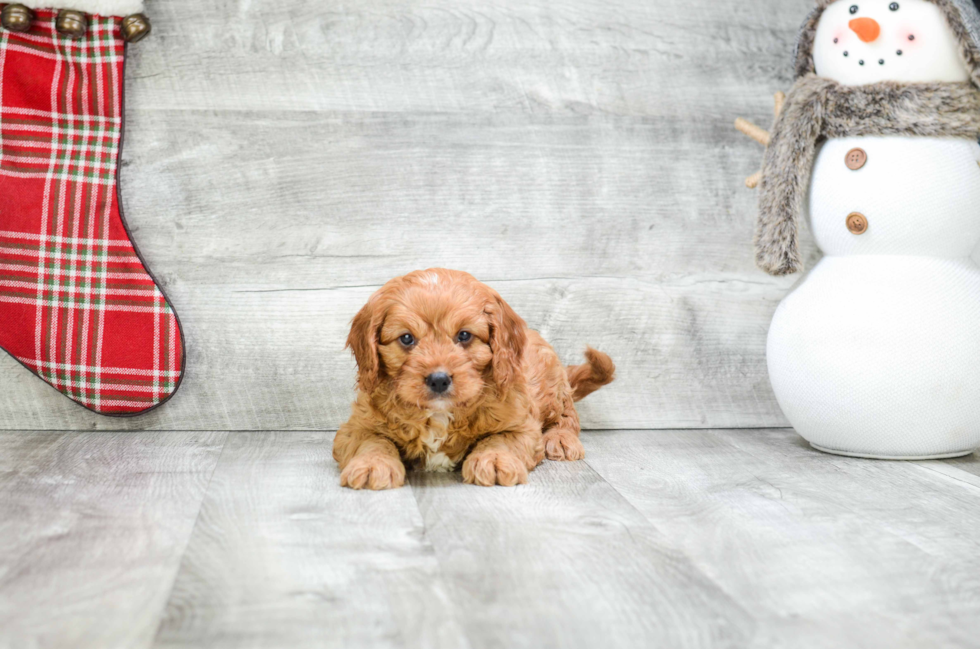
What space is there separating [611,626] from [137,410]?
1751 millimetres

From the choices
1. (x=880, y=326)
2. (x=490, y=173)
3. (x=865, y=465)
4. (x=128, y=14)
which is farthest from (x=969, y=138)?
(x=128, y=14)

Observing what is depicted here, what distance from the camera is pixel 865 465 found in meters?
2.13

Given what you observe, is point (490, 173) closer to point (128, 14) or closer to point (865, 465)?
point (128, 14)

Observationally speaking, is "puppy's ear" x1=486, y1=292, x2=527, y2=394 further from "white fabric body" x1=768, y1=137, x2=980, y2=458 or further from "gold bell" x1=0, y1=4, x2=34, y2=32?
"gold bell" x1=0, y1=4, x2=34, y2=32

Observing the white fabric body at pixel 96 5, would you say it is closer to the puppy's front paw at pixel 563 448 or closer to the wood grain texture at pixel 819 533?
the puppy's front paw at pixel 563 448

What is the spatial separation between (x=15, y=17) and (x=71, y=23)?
142 mm

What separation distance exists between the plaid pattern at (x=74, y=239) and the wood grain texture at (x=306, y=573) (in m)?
0.67

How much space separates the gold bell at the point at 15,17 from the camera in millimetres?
2301

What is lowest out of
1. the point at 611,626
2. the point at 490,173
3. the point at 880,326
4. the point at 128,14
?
the point at 611,626

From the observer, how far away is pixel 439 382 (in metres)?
1.84

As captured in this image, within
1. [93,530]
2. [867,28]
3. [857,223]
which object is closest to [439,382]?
[93,530]

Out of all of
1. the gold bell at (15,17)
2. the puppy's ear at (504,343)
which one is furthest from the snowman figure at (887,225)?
the gold bell at (15,17)

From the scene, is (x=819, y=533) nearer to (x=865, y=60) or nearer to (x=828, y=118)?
(x=828, y=118)

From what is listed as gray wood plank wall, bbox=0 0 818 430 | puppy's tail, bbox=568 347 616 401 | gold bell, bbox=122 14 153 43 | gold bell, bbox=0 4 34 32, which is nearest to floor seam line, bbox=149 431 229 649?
gray wood plank wall, bbox=0 0 818 430
